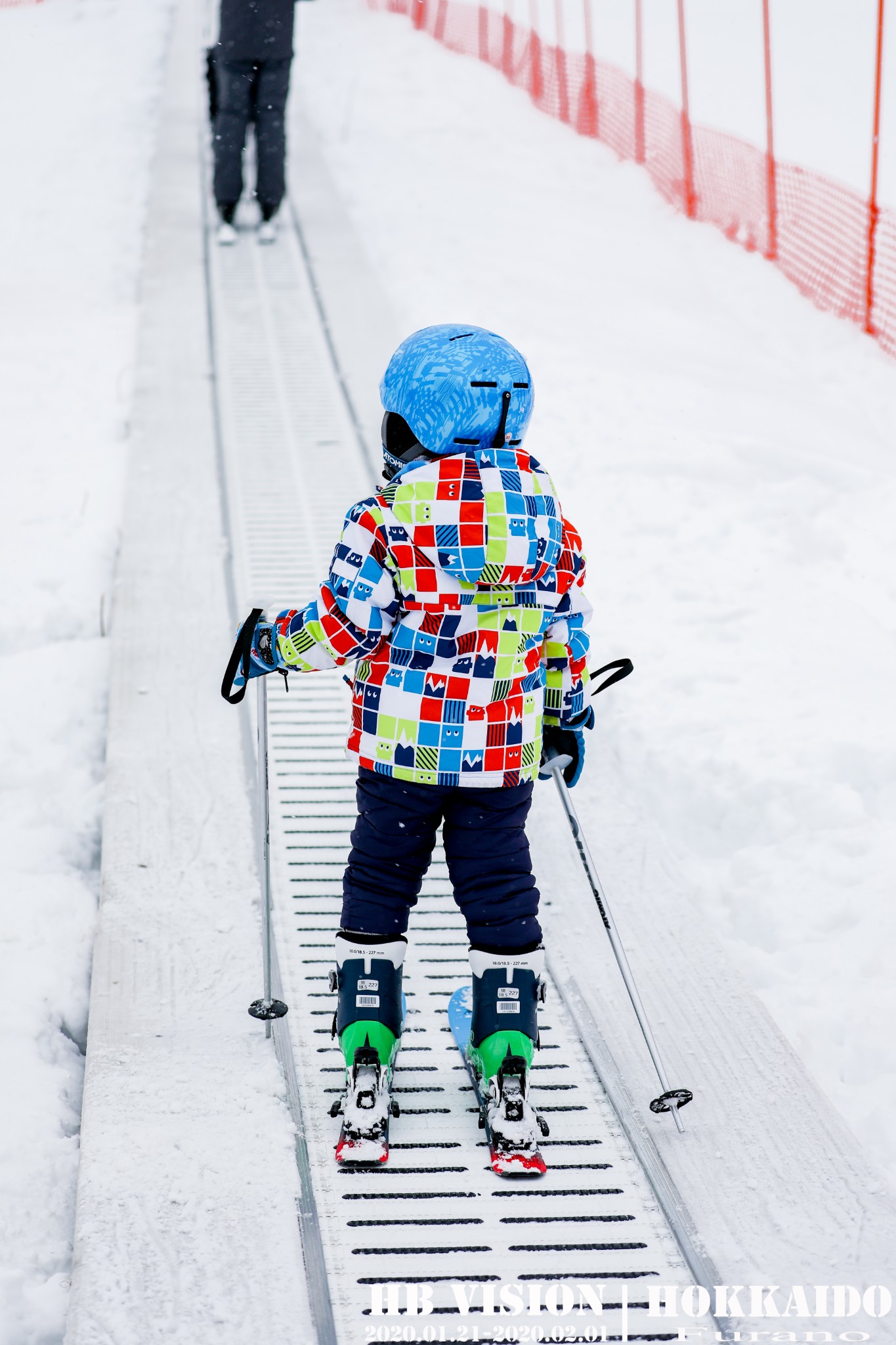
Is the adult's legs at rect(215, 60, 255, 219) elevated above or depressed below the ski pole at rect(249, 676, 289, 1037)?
above

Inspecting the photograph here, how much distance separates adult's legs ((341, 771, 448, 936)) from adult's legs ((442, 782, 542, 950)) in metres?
0.06

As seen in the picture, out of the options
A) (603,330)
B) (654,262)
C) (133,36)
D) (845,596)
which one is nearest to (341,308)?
(603,330)

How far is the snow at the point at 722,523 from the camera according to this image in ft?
10.9

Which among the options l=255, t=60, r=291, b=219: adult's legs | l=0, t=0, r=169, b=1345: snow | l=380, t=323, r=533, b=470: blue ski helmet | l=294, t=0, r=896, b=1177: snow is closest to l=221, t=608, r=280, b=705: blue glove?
l=380, t=323, r=533, b=470: blue ski helmet

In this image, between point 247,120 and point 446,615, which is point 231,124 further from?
point 446,615

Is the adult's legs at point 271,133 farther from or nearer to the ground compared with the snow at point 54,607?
farther from the ground

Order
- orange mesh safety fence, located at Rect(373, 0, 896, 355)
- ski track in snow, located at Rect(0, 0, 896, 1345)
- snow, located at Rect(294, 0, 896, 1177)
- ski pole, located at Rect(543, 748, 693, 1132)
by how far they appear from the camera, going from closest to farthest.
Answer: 1. ski pole, located at Rect(543, 748, 693, 1132)
2. ski track in snow, located at Rect(0, 0, 896, 1345)
3. snow, located at Rect(294, 0, 896, 1177)
4. orange mesh safety fence, located at Rect(373, 0, 896, 355)

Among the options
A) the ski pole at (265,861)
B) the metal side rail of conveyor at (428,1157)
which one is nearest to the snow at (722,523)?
the metal side rail of conveyor at (428,1157)

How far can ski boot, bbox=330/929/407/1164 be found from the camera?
2.46 m

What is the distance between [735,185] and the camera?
1092 cm

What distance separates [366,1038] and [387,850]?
367mm

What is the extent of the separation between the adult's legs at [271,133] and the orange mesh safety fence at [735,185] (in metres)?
3.62

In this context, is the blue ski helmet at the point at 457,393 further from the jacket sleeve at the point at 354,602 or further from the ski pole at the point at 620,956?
the ski pole at the point at 620,956

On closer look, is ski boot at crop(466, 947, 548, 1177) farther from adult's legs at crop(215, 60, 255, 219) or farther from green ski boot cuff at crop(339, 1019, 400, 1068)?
adult's legs at crop(215, 60, 255, 219)
